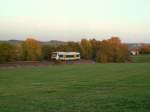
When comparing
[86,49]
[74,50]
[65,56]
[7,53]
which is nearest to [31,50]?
[65,56]

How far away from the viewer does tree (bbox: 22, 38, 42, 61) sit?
298 ft

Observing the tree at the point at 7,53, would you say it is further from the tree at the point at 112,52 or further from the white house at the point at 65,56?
the tree at the point at 112,52

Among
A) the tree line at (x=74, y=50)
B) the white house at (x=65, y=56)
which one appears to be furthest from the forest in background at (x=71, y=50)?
the white house at (x=65, y=56)

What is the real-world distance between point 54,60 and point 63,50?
538 inches

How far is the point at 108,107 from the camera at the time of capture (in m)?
11.5

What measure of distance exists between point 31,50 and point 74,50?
17507 mm

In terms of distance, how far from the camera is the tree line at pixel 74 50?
277ft

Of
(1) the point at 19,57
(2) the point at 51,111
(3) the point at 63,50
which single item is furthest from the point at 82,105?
(3) the point at 63,50

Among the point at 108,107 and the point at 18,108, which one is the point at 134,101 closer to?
the point at 108,107

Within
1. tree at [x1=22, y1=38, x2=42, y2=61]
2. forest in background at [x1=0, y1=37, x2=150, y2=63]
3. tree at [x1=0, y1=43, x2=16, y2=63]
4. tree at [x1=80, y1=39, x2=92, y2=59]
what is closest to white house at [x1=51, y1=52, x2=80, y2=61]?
forest in background at [x1=0, y1=37, x2=150, y2=63]

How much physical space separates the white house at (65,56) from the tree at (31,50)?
12.8 ft

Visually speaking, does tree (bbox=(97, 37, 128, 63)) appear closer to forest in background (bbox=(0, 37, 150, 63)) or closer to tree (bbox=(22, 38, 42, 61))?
forest in background (bbox=(0, 37, 150, 63))

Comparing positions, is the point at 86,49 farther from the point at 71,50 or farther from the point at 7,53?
the point at 7,53

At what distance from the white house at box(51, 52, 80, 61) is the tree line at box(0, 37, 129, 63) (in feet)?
5.08
